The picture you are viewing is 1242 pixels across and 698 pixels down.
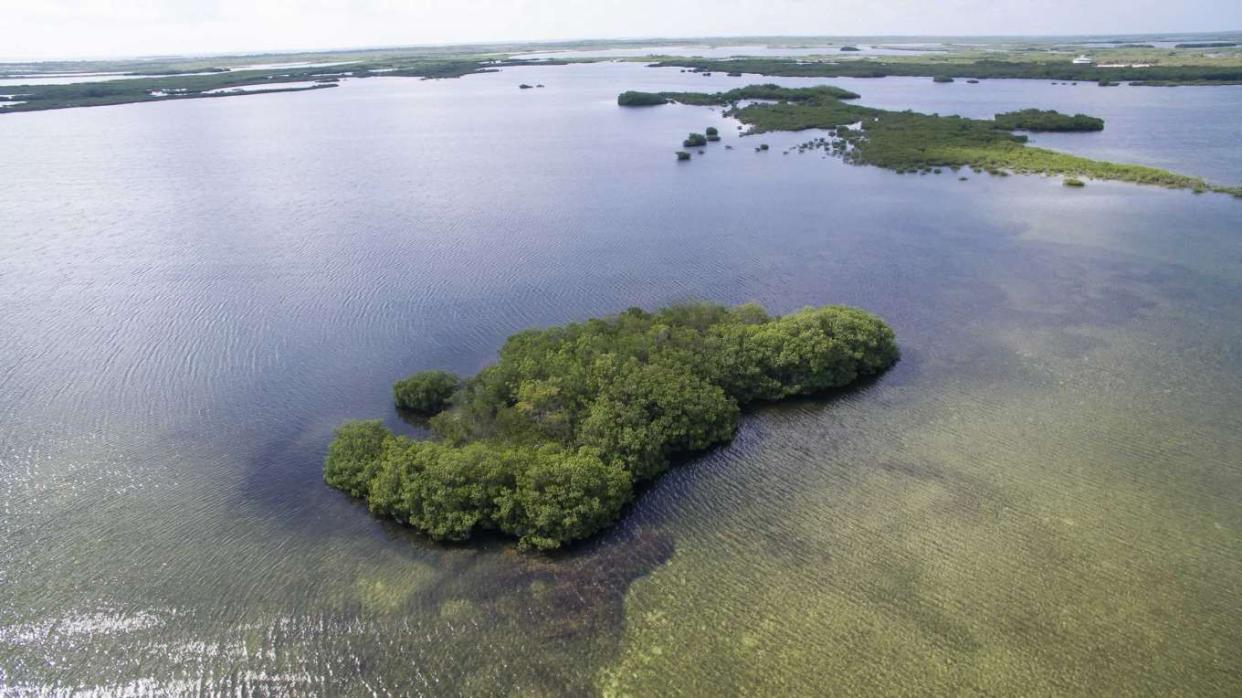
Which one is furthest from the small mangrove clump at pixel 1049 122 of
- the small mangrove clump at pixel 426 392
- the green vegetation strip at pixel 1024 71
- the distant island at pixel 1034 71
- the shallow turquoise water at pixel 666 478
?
the small mangrove clump at pixel 426 392

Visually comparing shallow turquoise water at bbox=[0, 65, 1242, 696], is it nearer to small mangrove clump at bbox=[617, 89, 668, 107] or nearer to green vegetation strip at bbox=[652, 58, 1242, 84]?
small mangrove clump at bbox=[617, 89, 668, 107]

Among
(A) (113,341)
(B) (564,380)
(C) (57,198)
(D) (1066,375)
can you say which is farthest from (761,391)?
(C) (57,198)

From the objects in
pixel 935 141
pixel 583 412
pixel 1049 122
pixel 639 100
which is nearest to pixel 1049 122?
pixel 1049 122

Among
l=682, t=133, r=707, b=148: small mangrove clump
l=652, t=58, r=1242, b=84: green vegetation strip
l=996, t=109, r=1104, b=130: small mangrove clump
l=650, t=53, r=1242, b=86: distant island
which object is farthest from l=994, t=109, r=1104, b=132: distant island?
l=652, t=58, r=1242, b=84: green vegetation strip

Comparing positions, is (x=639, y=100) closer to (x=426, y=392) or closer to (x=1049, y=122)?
(x=1049, y=122)

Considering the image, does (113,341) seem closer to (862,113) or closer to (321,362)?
(321,362)
